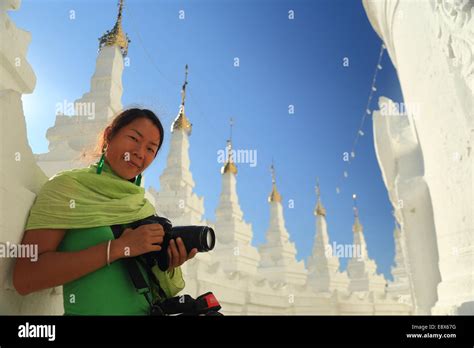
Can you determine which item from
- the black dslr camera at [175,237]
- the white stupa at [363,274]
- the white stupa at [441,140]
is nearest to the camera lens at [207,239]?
the black dslr camera at [175,237]

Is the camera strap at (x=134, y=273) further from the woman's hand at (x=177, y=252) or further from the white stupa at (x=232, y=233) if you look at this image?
the white stupa at (x=232, y=233)

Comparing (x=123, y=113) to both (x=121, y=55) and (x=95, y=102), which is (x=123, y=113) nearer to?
(x=95, y=102)

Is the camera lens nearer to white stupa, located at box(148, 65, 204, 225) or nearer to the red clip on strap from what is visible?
the red clip on strap

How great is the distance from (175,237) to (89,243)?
28 centimetres

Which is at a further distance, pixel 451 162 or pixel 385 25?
pixel 385 25

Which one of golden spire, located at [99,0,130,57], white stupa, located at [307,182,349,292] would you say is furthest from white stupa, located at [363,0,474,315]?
white stupa, located at [307,182,349,292]

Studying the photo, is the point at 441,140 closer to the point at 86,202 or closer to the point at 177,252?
the point at 177,252

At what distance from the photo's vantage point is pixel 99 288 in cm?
131

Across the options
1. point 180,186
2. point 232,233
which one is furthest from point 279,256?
point 180,186

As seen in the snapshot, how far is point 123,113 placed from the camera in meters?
1.58

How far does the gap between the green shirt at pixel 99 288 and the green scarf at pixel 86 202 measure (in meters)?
0.05

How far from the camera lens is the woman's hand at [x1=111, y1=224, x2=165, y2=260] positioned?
1271mm
